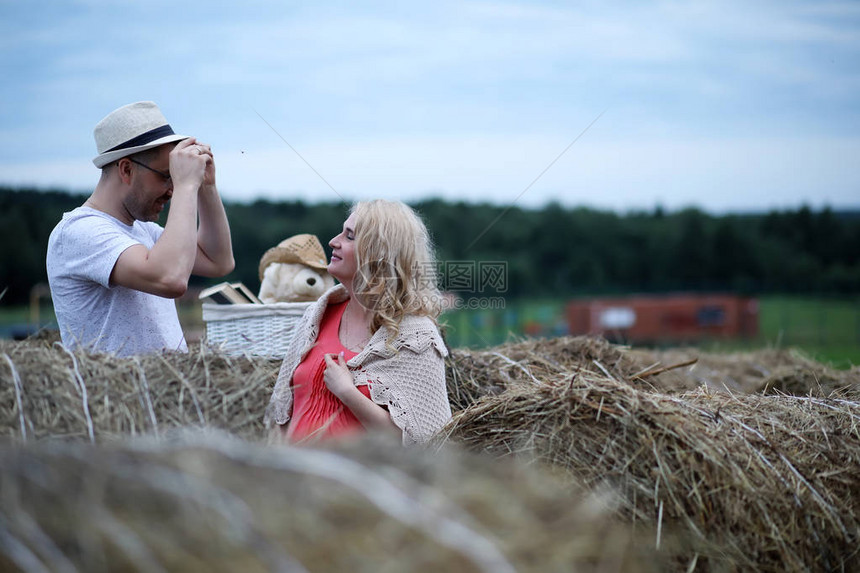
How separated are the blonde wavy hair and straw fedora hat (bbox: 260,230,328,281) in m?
0.83

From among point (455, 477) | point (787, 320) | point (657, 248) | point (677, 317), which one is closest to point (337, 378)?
point (455, 477)

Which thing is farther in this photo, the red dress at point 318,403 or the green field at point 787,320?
the green field at point 787,320

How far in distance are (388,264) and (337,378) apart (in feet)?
2.24

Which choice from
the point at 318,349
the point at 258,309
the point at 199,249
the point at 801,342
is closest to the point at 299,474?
the point at 318,349

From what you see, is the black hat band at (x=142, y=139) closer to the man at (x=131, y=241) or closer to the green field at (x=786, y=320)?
the man at (x=131, y=241)

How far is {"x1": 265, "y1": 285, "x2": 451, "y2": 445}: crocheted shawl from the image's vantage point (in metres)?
3.44

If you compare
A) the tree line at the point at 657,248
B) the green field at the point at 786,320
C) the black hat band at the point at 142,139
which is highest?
the black hat band at the point at 142,139

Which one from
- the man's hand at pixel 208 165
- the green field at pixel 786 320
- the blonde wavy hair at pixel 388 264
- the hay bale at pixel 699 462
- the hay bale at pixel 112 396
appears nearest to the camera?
the hay bale at pixel 112 396

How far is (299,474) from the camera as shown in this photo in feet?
5.13

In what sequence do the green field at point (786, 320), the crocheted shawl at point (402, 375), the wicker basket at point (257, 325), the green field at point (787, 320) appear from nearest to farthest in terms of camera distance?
the crocheted shawl at point (402, 375)
the wicker basket at point (257, 325)
the green field at point (786, 320)
the green field at point (787, 320)

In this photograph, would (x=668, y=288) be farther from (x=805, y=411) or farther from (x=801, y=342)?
(x=805, y=411)

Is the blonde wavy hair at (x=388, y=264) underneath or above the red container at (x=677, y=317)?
above

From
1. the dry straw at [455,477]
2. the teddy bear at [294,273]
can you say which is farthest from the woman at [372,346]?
the teddy bear at [294,273]

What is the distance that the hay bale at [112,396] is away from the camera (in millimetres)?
2469
